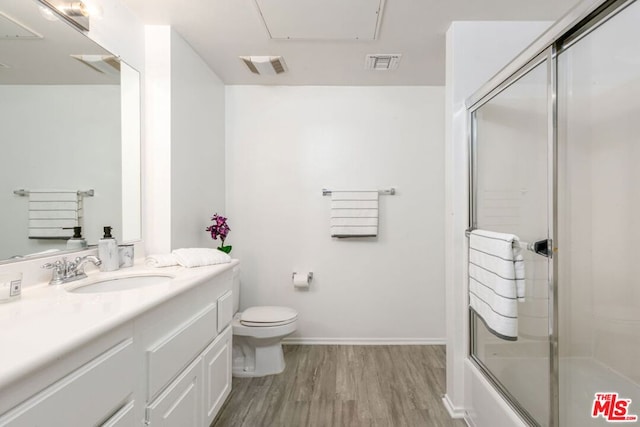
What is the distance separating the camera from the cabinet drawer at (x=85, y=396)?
0.58m

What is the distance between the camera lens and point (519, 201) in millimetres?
1568

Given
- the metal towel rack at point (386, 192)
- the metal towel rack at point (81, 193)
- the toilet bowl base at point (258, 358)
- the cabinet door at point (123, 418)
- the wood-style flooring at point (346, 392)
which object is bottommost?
the wood-style flooring at point (346, 392)

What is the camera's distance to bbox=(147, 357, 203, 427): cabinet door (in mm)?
1002

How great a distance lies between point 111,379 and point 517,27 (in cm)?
250

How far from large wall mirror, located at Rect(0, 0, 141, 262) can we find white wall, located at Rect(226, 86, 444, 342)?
1058 mm

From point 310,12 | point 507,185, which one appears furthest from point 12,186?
point 507,185

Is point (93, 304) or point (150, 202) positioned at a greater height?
point (150, 202)

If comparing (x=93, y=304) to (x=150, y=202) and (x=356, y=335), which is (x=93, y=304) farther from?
(x=356, y=335)

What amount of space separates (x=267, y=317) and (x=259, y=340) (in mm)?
160

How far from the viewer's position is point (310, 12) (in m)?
1.60

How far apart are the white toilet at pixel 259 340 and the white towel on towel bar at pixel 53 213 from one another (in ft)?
3.09

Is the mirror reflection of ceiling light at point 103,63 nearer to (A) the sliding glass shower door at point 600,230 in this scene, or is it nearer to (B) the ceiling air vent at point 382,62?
(B) the ceiling air vent at point 382,62

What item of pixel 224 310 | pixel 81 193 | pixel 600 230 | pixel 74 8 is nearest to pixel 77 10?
pixel 74 8

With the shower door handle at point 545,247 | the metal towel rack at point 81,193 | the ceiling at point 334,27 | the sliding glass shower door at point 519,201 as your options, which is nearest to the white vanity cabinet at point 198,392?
the metal towel rack at point 81,193
